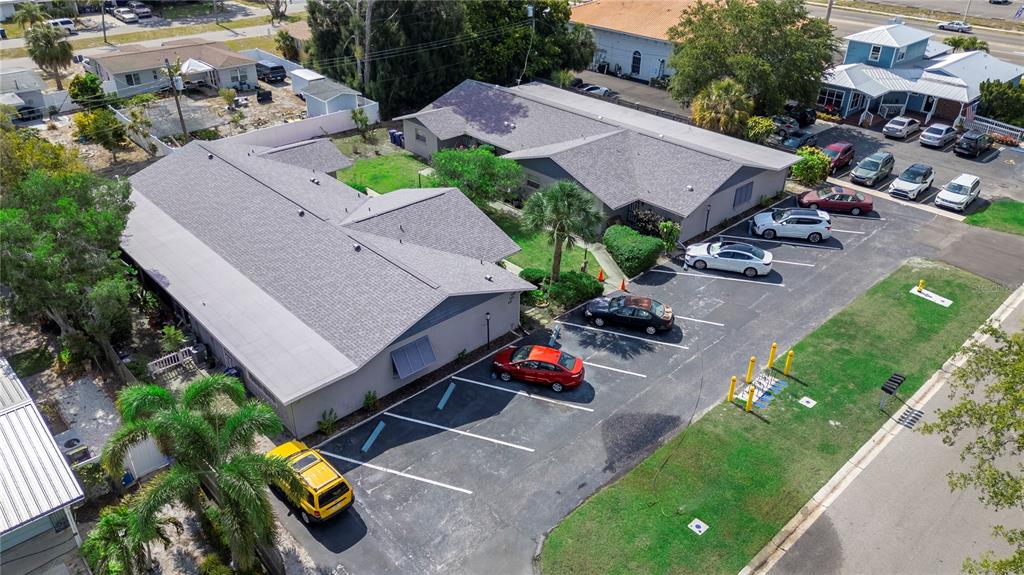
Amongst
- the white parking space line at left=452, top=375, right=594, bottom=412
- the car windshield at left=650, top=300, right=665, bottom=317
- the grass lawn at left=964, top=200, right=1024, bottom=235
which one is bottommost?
the white parking space line at left=452, top=375, right=594, bottom=412

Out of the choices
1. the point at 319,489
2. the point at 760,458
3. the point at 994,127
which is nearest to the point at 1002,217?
the point at 994,127

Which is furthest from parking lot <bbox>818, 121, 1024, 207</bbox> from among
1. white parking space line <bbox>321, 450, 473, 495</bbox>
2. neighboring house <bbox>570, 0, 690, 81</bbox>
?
white parking space line <bbox>321, 450, 473, 495</bbox>

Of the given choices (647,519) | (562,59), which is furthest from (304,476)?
(562,59)

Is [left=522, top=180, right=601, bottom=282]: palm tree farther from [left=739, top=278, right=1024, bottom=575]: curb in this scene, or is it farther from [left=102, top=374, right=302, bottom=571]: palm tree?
[left=102, top=374, right=302, bottom=571]: palm tree

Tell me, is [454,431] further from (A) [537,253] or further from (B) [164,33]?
(B) [164,33]

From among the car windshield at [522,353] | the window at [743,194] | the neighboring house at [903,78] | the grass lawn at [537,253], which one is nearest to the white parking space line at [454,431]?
the car windshield at [522,353]

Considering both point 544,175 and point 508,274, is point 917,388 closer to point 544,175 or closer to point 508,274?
point 508,274
